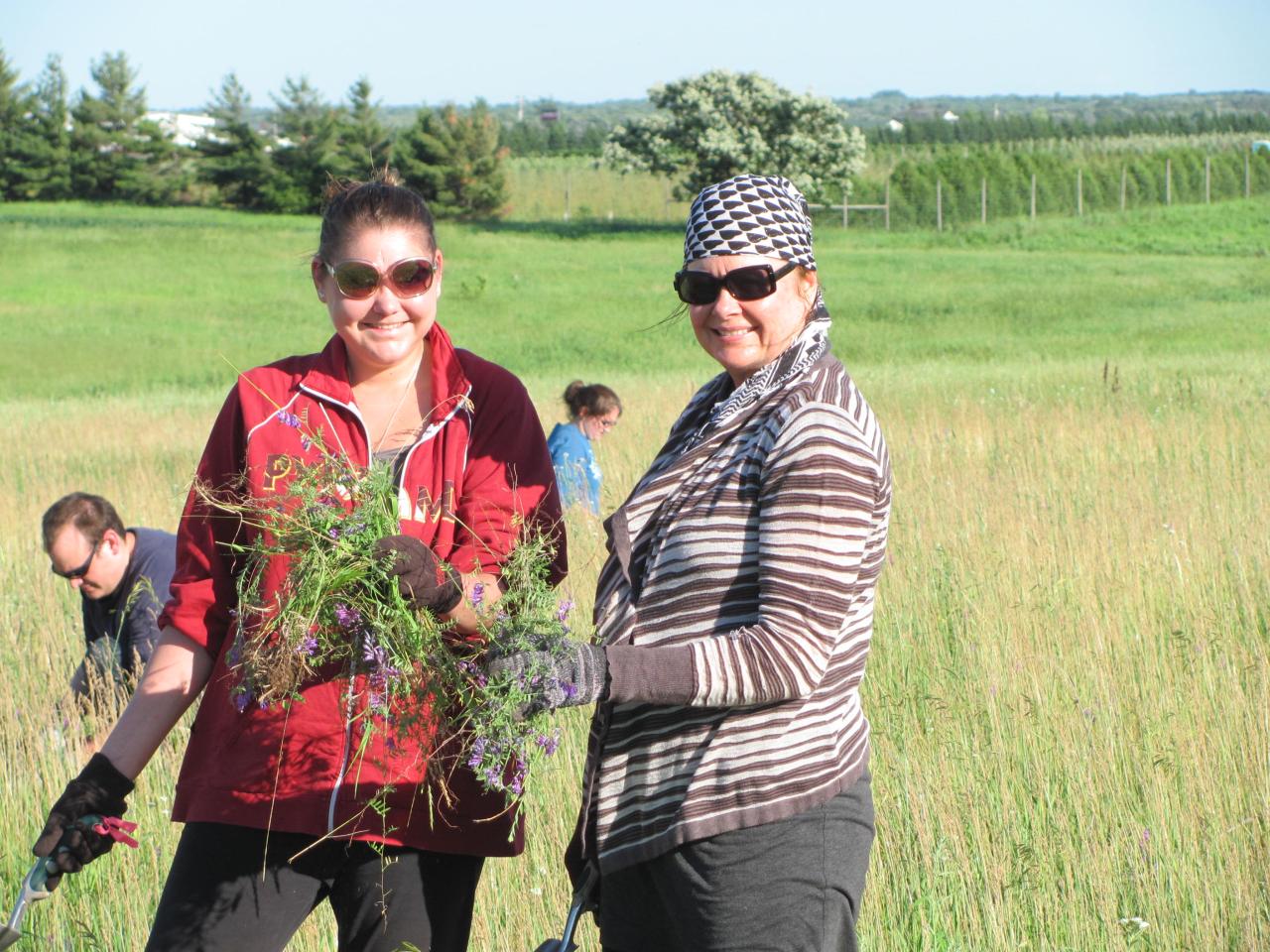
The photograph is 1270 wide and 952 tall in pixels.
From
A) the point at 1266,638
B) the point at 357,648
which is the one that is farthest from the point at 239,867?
the point at 1266,638

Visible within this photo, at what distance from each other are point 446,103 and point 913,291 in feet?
86.3

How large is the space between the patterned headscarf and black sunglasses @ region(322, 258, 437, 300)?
1.66 ft

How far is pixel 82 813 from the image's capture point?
8.20ft

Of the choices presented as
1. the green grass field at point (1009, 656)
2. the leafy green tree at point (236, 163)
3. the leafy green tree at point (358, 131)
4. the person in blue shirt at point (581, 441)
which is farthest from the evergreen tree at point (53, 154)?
the person in blue shirt at point (581, 441)

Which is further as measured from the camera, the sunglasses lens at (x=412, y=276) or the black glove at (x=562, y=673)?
the sunglasses lens at (x=412, y=276)

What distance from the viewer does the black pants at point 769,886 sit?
209 centimetres

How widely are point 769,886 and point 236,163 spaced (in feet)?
182

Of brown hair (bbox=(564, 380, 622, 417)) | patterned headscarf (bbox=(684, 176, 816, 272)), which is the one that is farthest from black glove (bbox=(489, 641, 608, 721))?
brown hair (bbox=(564, 380, 622, 417))

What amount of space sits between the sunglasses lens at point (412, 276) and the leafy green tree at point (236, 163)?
53082mm

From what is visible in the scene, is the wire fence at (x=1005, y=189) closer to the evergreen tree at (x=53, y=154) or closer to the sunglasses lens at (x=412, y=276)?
the evergreen tree at (x=53, y=154)

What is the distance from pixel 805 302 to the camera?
2301 millimetres

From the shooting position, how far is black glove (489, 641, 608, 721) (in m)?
1.97

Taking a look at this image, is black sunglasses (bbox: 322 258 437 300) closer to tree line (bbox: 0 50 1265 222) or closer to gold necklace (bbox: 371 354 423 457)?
gold necklace (bbox: 371 354 423 457)

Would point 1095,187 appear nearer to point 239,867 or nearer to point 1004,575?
point 1004,575
